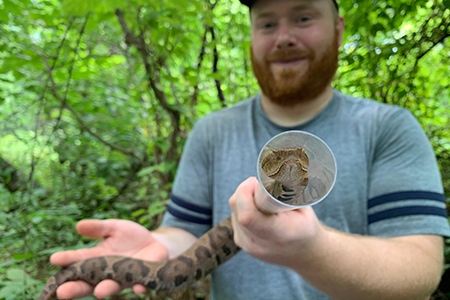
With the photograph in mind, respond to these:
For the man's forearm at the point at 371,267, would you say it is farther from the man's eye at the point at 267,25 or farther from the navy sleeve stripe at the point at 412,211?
the man's eye at the point at 267,25

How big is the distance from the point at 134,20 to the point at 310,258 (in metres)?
2.55

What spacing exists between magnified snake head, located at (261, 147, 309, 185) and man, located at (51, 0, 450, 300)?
14.9 inches

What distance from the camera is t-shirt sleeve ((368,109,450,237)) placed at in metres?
1.33

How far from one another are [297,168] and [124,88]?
160 inches

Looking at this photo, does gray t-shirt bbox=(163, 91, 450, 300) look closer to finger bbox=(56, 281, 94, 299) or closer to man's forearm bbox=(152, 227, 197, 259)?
man's forearm bbox=(152, 227, 197, 259)

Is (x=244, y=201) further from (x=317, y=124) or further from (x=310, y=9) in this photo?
(x=310, y=9)

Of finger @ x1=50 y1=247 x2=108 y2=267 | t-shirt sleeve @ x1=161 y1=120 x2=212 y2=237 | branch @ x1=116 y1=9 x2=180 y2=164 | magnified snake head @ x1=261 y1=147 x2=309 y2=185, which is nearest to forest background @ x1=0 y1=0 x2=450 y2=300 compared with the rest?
branch @ x1=116 y1=9 x2=180 y2=164

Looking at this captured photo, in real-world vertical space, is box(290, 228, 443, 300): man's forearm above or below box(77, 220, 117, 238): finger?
below

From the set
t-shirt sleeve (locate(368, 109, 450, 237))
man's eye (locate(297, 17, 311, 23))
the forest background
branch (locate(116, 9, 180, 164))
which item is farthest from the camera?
branch (locate(116, 9, 180, 164))

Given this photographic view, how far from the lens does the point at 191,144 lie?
2016 mm

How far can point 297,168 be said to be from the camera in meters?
0.56

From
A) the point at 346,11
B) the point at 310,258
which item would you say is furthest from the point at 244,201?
the point at 346,11

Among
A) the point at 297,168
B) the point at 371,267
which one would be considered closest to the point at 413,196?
the point at 371,267

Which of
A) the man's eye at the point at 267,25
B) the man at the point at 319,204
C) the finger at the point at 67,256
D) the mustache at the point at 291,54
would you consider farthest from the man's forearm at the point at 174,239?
the man's eye at the point at 267,25
